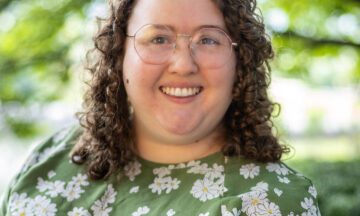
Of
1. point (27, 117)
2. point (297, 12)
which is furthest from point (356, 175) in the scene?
point (27, 117)

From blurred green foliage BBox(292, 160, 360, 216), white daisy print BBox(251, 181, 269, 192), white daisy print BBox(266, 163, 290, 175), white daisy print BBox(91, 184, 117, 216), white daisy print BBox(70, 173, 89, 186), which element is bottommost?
blurred green foliage BBox(292, 160, 360, 216)

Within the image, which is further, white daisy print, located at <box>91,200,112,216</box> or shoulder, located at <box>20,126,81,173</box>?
shoulder, located at <box>20,126,81,173</box>

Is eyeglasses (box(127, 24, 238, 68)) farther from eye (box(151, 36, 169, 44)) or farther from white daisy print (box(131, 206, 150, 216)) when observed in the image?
white daisy print (box(131, 206, 150, 216))

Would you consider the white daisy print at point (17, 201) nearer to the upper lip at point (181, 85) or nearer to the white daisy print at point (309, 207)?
the upper lip at point (181, 85)

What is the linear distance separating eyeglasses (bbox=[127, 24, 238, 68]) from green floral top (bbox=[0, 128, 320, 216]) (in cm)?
38

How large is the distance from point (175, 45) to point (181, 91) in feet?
0.53

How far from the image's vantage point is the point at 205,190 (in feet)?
6.88

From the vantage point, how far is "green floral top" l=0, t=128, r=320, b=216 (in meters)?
2.00

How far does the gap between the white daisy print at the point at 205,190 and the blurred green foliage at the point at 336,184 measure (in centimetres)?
207

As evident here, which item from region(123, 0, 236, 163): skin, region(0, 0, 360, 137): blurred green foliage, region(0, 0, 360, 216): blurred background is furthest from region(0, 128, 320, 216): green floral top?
region(0, 0, 360, 137): blurred green foliage

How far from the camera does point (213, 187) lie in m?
2.09

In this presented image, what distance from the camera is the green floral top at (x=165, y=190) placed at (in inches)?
78.9

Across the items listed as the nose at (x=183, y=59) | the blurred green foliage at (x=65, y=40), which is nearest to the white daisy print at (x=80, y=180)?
the nose at (x=183, y=59)

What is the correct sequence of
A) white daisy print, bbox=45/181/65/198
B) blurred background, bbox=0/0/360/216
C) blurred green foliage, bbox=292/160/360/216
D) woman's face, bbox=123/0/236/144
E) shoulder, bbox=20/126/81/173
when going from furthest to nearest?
blurred background, bbox=0/0/360/216, blurred green foliage, bbox=292/160/360/216, shoulder, bbox=20/126/81/173, white daisy print, bbox=45/181/65/198, woman's face, bbox=123/0/236/144
